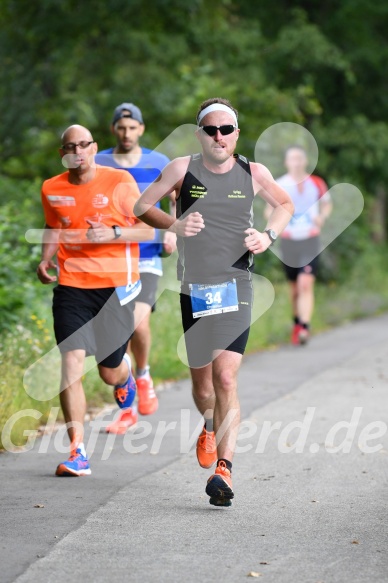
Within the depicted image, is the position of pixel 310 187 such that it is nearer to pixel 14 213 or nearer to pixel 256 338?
pixel 256 338

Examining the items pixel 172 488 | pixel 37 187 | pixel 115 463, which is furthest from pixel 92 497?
pixel 37 187

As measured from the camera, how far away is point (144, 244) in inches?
400

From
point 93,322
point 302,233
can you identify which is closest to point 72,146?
point 93,322

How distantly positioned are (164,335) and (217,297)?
632cm

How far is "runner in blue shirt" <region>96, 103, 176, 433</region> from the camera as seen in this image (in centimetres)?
994

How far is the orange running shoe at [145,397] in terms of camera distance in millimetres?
10062

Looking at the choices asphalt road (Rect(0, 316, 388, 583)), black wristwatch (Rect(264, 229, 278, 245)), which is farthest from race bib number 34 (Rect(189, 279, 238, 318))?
asphalt road (Rect(0, 316, 388, 583))

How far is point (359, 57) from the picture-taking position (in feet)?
82.1

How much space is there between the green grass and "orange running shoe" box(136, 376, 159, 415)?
64cm

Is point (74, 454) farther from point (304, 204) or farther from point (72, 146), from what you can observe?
point (304, 204)

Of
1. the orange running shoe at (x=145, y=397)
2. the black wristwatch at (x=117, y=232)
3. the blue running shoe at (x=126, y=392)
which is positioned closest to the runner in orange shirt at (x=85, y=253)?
the black wristwatch at (x=117, y=232)

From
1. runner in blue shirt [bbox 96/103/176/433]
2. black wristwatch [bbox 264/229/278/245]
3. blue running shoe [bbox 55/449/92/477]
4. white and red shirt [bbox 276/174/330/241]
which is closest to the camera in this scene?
black wristwatch [bbox 264/229/278/245]

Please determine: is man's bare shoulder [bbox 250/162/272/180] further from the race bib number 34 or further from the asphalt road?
the asphalt road

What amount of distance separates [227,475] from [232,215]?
1.38 meters
